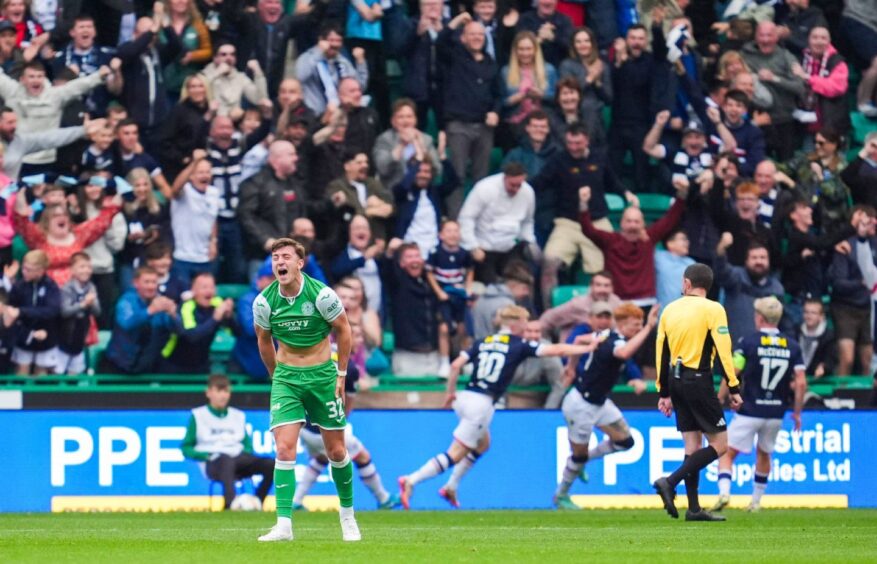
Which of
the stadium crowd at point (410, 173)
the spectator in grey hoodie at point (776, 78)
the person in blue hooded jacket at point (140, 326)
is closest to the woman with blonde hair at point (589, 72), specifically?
the stadium crowd at point (410, 173)

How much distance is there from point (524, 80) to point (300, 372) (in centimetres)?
1149

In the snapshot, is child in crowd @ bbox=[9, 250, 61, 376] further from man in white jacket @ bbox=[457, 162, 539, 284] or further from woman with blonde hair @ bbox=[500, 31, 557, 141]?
woman with blonde hair @ bbox=[500, 31, 557, 141]

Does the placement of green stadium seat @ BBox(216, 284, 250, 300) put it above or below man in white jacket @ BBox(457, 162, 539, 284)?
below

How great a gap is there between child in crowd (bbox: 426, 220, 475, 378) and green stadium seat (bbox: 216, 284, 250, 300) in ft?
7.31

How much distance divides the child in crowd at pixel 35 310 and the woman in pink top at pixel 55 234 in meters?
0.25

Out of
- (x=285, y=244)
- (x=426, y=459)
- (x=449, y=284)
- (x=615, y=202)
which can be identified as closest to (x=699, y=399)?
(x=285, y=244)

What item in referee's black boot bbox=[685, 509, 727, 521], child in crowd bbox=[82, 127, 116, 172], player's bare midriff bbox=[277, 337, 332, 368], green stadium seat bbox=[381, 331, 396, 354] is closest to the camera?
player's bare midriff bbox=[277, 337, 332, 368]

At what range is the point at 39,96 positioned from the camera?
21047mm

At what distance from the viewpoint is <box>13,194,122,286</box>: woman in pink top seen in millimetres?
19984

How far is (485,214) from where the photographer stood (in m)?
Answer: 22.3

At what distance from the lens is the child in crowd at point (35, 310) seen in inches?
765

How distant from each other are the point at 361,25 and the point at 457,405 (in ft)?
21.4

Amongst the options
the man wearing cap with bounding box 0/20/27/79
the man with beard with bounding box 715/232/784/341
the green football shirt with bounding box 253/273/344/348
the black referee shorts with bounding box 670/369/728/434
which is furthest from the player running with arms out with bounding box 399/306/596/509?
the man wearing cap with bounding box 0/20/27/79

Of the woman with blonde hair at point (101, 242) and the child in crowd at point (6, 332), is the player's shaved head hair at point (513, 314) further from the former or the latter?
the child in crowd at point (6, 332)
